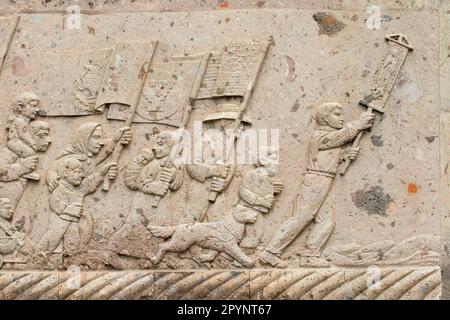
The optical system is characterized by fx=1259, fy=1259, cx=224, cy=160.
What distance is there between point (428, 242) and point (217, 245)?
147 cm

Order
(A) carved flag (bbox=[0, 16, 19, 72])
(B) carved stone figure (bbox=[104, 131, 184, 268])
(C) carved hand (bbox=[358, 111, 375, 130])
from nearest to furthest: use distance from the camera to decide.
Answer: (C) carved hand (bbox=[358, 111, 375, 130])
(B) carved stone figure (bbox=[104, 131, 184, 268])
(A) carved flag (bbox=[0, 16, 19, 72])

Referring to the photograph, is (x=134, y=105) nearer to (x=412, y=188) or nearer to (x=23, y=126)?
(x=23, y=126)

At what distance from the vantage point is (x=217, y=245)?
8781mm

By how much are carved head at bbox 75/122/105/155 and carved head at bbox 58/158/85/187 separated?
0.11m

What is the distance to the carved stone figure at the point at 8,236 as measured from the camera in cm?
888

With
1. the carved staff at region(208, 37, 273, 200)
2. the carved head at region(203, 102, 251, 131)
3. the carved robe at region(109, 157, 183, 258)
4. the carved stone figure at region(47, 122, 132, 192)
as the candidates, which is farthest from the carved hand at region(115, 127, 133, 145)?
the carved staff at region(208, 37, 273, 200)

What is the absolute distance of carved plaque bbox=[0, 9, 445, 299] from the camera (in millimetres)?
8750

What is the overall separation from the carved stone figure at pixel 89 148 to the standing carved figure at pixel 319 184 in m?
1.26

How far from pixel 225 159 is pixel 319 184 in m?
0.68

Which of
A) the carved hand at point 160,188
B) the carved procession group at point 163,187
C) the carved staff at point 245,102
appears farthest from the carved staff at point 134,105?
Answer: the carved staff at point 245,102

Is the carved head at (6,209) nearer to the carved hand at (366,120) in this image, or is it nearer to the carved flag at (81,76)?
the carved flag at (81,76)

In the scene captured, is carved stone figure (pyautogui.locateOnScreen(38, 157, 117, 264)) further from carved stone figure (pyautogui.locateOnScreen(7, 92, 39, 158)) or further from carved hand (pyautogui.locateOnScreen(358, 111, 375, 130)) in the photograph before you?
carved hand (pyautogui.locateOnScreen(358, 111, 375, 130))

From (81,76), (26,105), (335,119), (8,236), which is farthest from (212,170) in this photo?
(8,236)

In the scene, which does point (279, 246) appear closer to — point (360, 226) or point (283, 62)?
point (360, 226)
